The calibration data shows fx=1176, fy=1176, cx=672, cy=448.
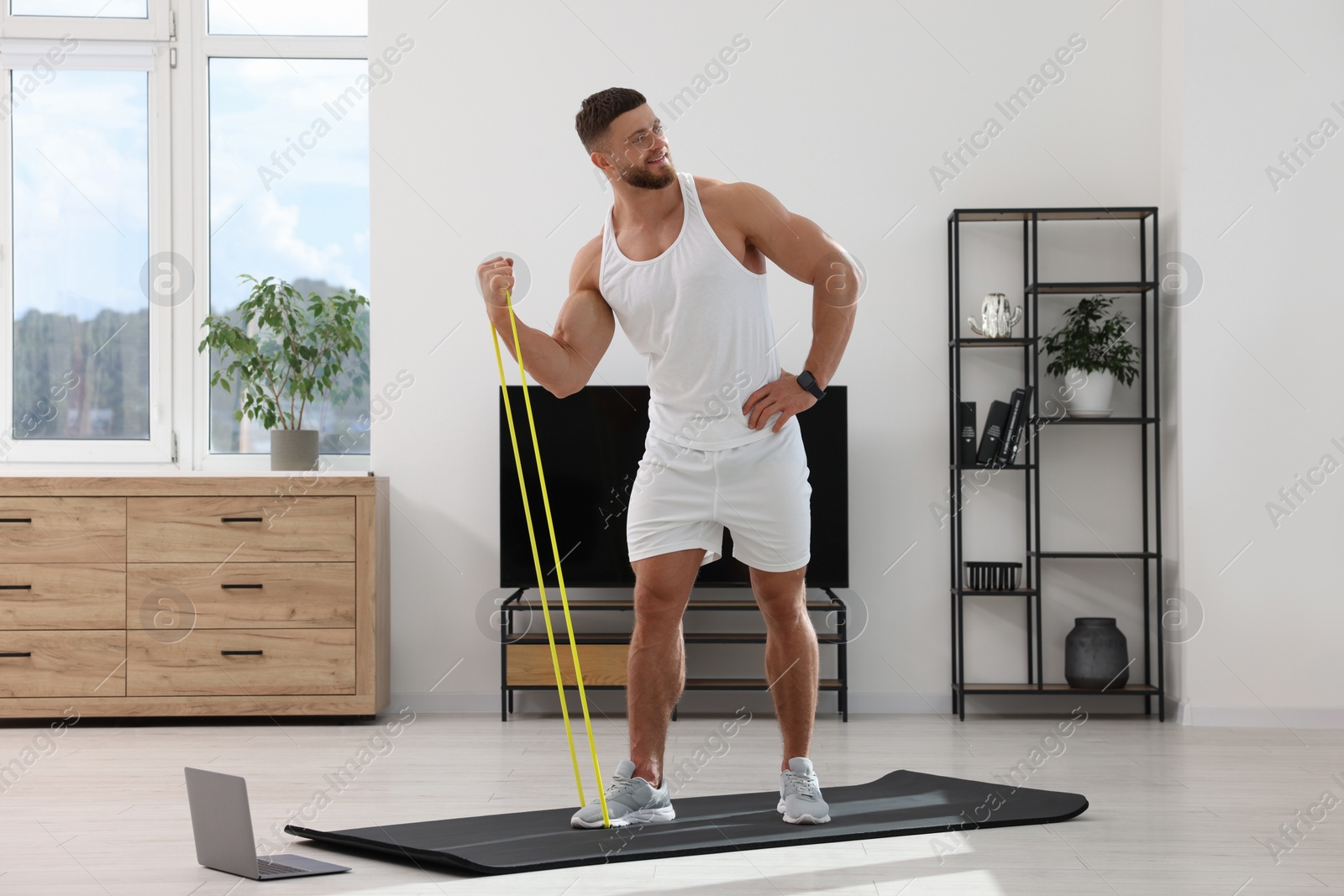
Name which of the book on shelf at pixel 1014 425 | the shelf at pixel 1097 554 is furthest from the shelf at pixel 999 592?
the book on shelf at pixel 1014 425

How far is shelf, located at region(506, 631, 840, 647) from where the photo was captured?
3.58 meters

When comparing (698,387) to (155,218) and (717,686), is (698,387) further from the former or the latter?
(155,218)

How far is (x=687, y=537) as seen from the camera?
2.28 m

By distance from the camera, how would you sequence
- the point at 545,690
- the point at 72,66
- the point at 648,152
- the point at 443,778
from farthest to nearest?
the point at 72,66 → the point at 545,690 → the point at 443,778 → the point at 648,152

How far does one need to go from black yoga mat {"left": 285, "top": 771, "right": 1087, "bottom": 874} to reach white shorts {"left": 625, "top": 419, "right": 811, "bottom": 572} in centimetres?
50

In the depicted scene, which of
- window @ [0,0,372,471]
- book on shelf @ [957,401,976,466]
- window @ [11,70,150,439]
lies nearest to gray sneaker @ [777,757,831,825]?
book on shelf @ [957,401,976,466]

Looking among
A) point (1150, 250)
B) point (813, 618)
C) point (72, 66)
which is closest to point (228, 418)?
point (72, 66)

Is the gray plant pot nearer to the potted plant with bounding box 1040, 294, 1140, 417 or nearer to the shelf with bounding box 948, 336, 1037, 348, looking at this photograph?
the shelf with bounding box 948, 336, 1037, 348

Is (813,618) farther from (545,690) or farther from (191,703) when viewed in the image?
(191,703)

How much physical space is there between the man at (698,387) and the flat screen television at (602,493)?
4.26 ft

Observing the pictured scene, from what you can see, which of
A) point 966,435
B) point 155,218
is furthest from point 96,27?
point 966,435

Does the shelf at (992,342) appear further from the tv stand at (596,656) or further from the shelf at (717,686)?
the shelf at (717,686)

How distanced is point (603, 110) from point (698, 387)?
54 cm

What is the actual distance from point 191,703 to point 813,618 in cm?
192
